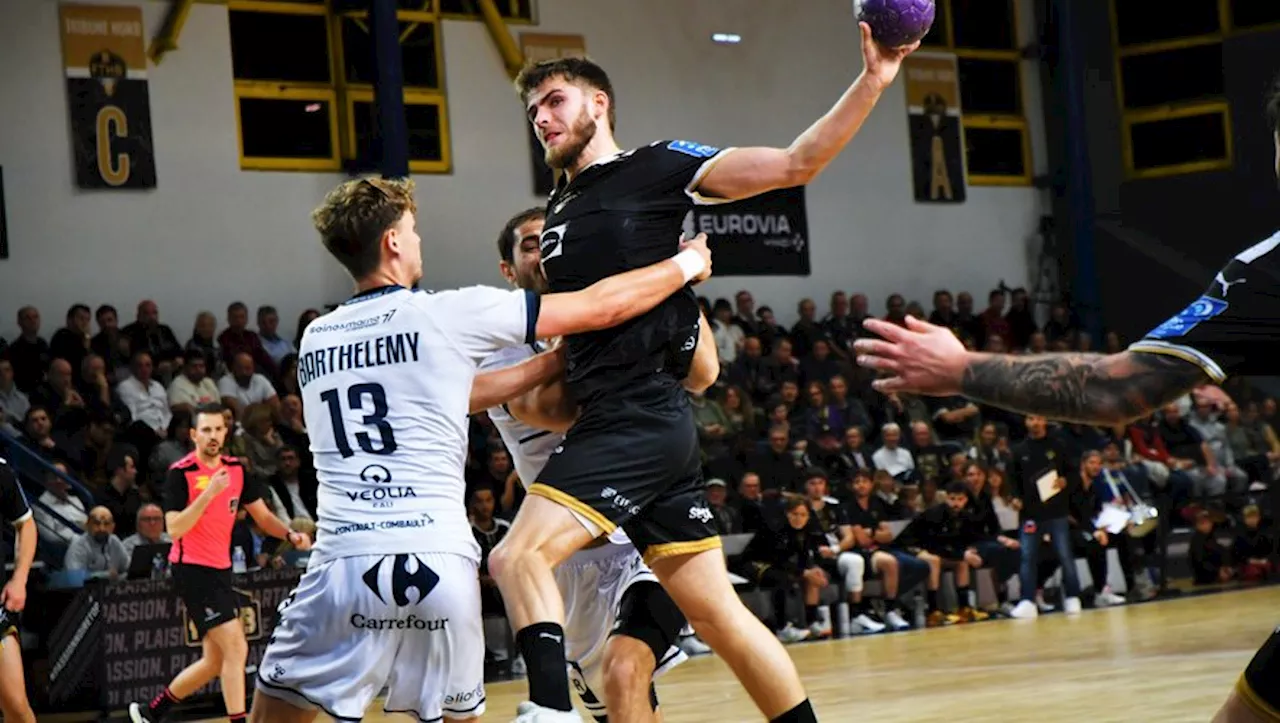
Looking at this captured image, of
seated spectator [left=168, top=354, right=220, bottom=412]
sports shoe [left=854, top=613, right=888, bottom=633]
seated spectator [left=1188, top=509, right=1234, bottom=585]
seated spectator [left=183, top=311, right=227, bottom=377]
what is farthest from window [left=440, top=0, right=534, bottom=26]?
seated spectator [left=1188, top=509, right=1234, bottom=585]

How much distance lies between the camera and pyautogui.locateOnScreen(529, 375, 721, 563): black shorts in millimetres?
5031

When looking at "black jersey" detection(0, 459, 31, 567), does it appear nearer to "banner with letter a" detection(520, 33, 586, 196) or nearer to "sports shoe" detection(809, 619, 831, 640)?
"sports shoe" detection(809, 619, 831, 640)

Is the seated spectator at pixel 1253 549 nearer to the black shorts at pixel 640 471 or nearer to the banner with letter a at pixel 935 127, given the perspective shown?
the banner with letter a at pixel 935 127

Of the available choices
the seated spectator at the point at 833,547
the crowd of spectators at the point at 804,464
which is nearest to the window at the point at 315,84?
the crowd of spectators at the point at 804,464

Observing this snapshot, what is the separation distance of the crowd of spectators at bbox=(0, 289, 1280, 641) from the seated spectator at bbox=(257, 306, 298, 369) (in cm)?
2

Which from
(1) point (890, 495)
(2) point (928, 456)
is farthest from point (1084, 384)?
(2) point (928, 456)

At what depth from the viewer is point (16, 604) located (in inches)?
344

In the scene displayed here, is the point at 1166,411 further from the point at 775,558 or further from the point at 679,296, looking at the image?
the point at 679,296

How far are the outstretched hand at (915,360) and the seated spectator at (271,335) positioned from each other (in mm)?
14542

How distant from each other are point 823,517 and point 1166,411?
6.79 metres

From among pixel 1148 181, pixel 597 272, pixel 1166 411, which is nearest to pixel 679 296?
pixel 597 272

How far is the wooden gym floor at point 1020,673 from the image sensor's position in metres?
8.94

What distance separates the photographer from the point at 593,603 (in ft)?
20.0

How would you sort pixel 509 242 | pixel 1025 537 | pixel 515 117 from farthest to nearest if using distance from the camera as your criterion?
1. pixel 515 117
2. pixel 1025 537
3. pixel 509 242
